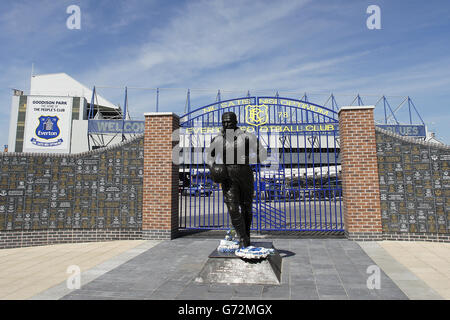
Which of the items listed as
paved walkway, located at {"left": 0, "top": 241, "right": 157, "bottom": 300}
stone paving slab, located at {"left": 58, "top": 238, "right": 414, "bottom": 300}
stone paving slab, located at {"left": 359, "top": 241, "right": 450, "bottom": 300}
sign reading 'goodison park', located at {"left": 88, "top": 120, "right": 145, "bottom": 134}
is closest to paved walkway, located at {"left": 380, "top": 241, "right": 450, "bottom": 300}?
stone paving slab, located at {"left": 359, "top": 241, "right": 450, "bottom": 300}

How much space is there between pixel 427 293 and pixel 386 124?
22401 millimetres

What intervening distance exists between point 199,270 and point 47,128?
106 feet

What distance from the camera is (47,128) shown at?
30.1 meters

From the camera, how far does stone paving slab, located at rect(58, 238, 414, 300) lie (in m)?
3.32

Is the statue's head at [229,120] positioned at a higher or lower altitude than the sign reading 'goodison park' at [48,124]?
lower

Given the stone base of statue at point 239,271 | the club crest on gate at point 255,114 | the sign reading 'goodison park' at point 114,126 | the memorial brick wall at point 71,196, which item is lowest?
the stone base of statue at point 239,271

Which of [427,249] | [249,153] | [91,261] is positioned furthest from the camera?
[427,249]

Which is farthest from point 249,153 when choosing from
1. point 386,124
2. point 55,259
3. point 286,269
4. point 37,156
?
point 386,124

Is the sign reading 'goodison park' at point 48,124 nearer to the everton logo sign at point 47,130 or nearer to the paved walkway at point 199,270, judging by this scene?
the everton logo sign at point 47,130

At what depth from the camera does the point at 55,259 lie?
208 inches

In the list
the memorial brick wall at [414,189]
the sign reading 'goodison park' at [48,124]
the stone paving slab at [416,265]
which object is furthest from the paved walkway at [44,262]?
the sign reading 'goodison park' at [48,124]

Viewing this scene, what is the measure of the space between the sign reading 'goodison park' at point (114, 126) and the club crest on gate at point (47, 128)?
8549 mm

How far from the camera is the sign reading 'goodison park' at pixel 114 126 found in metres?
24.4
